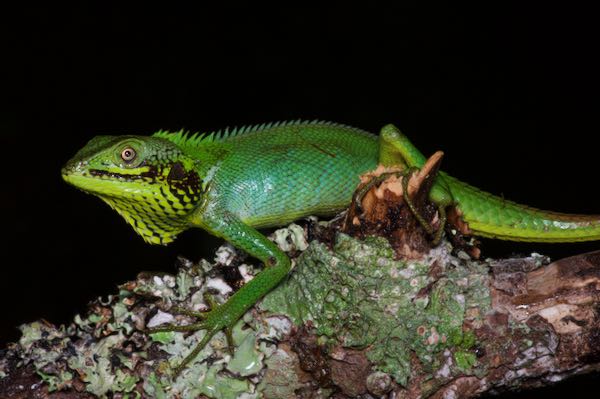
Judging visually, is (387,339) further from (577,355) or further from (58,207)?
(58,207)

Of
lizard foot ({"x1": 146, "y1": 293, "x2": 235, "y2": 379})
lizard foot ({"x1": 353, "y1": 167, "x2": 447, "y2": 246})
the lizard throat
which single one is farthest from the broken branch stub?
the lizard throat

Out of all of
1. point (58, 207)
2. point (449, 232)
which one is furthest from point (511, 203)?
point (58, 207)

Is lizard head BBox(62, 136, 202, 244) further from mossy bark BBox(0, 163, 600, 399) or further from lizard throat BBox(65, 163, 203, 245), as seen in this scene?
mossy bark BBox(0, 163, 600, 399)

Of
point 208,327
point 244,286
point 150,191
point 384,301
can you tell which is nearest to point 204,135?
point 150,191

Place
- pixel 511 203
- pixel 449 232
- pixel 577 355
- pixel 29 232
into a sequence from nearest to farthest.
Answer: pixel 577 355, pixel 449 232, pixel 511 203, pixel 29 232

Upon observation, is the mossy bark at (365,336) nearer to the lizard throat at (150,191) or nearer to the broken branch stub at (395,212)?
the broken branch stub at (395,212)

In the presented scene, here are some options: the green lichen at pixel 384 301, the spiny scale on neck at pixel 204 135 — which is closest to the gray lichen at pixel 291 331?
the green lichen at pixel 384 301
